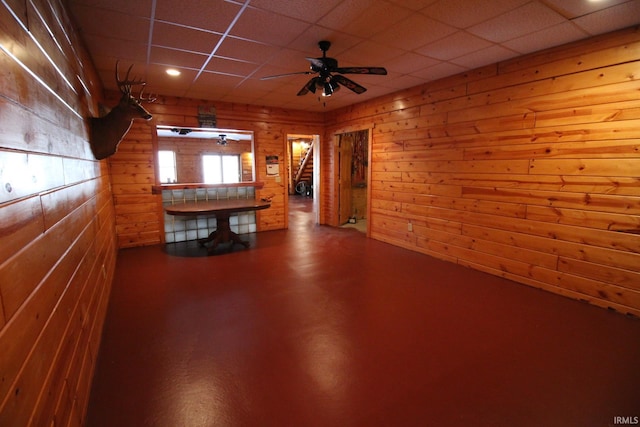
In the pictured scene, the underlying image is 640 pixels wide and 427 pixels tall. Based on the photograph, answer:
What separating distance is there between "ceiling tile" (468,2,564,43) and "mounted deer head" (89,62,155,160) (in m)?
3.25

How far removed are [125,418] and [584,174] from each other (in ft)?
13.9

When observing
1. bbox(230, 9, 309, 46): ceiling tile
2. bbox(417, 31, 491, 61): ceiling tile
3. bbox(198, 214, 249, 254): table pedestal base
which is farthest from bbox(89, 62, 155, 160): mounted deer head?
bbox(417, 31, 491, 61): ceiling tile

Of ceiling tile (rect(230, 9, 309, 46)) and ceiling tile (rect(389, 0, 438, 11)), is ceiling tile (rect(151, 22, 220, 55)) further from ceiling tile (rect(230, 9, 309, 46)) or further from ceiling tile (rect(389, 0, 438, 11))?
ceiling tile (rect(389, 0, 438, 11))

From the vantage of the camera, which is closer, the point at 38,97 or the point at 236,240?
the point at 38,97

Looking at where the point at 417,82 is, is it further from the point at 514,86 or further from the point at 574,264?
the point at 574,264

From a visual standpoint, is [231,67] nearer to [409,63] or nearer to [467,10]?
[409,63]

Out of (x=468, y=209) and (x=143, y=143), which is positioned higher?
(x=143, y=143)

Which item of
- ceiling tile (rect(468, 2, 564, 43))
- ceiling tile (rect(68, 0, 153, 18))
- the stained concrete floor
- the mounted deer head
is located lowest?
the stained concrete floor

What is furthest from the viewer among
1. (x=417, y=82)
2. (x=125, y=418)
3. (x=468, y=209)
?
(x=417, y=82)

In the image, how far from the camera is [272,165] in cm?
625

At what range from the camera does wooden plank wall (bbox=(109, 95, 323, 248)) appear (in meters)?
4.91

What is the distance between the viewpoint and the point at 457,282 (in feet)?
11.8

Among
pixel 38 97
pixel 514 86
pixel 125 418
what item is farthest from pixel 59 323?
pixel 514 86

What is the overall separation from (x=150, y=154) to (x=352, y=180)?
4446mm
